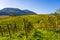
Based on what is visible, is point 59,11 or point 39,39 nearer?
point 39,39

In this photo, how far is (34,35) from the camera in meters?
26.1

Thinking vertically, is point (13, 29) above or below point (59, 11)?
below

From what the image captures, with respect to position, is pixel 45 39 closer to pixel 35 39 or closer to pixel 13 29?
pixel 35 39

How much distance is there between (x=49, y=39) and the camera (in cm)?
2469

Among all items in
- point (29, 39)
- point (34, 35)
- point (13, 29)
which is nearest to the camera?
point (29, 39)

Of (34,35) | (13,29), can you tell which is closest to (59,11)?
(13,29)

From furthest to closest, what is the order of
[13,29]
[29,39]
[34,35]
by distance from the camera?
[13,29], [34,35], [29,39]

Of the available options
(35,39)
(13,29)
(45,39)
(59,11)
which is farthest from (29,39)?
(59,11)

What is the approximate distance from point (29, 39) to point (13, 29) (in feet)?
73.1

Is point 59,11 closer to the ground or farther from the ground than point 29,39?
farther from the ground

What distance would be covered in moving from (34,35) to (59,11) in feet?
78.2

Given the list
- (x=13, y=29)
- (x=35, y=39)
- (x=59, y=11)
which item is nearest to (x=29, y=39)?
(x=35, y=39)

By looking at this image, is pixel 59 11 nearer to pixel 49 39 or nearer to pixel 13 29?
pixel 13 29

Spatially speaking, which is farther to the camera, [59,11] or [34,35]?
[59,11]
